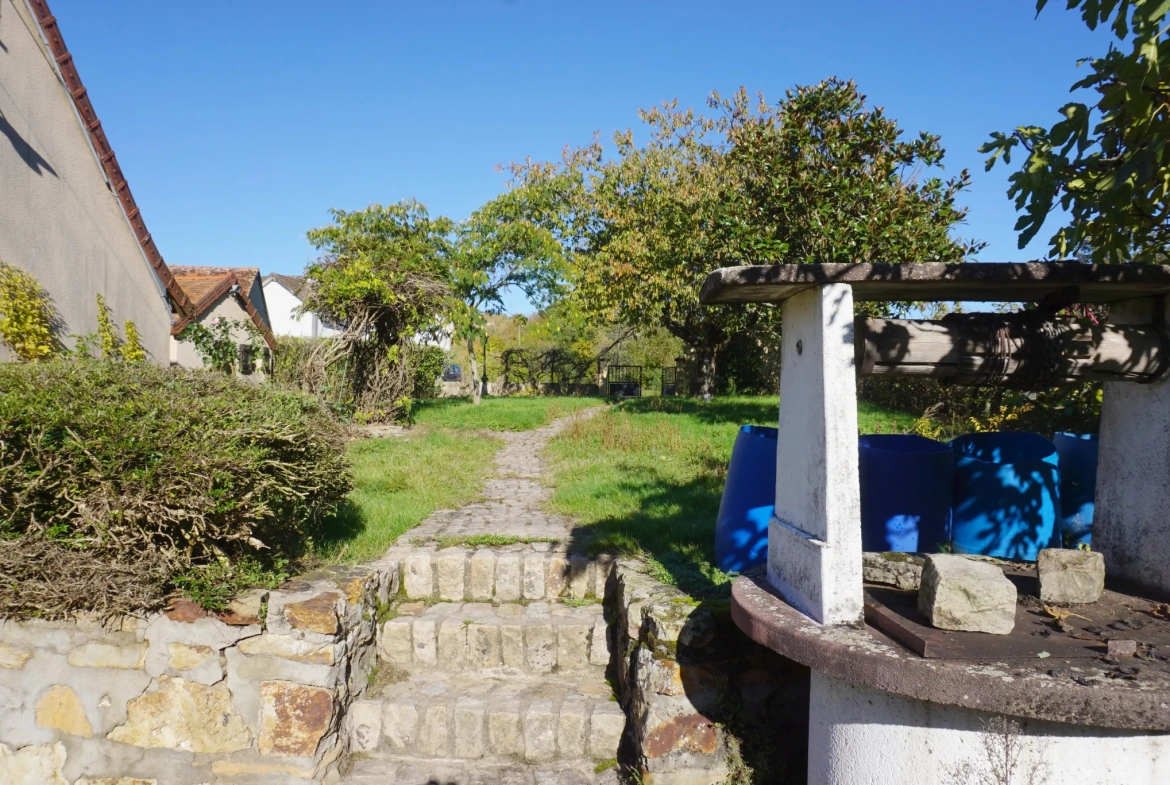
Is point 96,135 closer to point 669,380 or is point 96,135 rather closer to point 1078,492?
point 1078,492

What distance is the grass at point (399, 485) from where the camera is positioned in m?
5.06

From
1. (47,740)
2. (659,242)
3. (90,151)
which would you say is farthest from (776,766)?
(659,242)

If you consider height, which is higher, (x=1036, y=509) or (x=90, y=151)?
(x=90, y=151)

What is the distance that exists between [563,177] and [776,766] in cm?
2366

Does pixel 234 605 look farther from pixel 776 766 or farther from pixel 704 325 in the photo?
pixel 704 325

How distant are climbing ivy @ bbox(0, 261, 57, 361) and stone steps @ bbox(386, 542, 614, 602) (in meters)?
5.12

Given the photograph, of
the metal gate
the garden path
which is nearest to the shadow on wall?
the garden path

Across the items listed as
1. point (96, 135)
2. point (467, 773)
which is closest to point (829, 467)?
point (467, 773)

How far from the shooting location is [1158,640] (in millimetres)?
2572

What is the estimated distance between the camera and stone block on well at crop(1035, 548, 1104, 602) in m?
2.89

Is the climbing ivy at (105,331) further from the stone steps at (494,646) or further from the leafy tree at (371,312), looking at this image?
the stone steps at (494,646)

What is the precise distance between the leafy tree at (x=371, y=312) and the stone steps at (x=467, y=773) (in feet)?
25.9

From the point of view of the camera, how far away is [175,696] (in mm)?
3660

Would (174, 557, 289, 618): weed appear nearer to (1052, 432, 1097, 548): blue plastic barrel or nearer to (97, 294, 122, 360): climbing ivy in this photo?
(1052, 432, 1097, 548): blue plastic barrel
